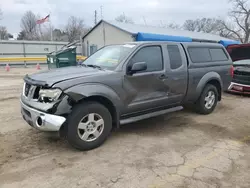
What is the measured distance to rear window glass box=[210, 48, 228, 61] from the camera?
5879mm

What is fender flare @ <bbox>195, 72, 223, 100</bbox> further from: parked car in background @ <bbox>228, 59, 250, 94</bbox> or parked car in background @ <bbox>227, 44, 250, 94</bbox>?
parked car in background @ <bbox>228, 59, 250, 94</bbox>

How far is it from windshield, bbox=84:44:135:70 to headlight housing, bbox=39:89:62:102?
112 cm

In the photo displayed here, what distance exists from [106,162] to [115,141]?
79 cm

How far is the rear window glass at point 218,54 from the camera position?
19.3ft

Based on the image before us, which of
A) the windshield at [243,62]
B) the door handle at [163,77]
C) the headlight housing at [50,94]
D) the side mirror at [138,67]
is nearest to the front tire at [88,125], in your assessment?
the headlight housing at [50,94]

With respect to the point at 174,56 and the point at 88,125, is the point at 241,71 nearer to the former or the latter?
the point at 174,56

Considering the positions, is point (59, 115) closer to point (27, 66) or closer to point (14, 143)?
point (14, 143)

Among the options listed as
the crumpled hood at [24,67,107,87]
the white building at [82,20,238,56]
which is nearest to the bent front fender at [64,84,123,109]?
the crumpled hood at [24,67,107,87]

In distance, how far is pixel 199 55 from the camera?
551cm

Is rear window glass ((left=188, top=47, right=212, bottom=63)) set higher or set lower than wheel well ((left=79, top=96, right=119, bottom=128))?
higher

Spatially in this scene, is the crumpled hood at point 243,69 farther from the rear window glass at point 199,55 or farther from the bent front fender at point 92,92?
the bent front fender at point 92,92

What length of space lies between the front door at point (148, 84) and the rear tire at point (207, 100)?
1.33 metres

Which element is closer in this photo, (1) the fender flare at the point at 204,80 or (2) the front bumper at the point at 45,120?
(2) the front bumper at the point at 45,120

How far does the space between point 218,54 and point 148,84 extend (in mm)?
2756
